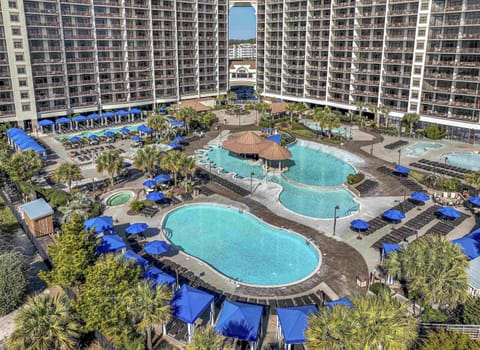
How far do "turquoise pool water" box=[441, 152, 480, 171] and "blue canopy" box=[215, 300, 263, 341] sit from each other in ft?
174

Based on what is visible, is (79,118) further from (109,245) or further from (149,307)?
(149,307)

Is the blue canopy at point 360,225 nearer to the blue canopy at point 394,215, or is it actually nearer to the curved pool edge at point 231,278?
the blue canopy at point 394,215

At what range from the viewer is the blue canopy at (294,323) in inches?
1014

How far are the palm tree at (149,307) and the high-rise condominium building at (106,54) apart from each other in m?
70.9

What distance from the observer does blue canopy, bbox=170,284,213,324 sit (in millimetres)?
27469

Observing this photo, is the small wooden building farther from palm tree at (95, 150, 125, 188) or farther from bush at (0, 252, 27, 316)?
palm tree at (95, 150, 125, 188)

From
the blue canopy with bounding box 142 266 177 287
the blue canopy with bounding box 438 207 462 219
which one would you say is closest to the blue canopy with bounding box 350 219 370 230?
the blue canopy with bounding box 438 207 462 219

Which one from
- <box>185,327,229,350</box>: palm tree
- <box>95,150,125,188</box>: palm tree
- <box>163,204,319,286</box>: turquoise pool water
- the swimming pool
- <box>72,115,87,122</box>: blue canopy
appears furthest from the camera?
<box>72,115,87,122</box>: blue canopy

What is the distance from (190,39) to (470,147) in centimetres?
7198

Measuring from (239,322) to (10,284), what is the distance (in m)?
17.4

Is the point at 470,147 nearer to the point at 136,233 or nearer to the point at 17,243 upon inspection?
the point at 136,233

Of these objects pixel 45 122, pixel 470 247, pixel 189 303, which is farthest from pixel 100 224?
pixel 45 122

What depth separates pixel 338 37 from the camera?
9806 centimetres

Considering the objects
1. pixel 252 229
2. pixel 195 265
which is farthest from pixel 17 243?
pixel 252 229
